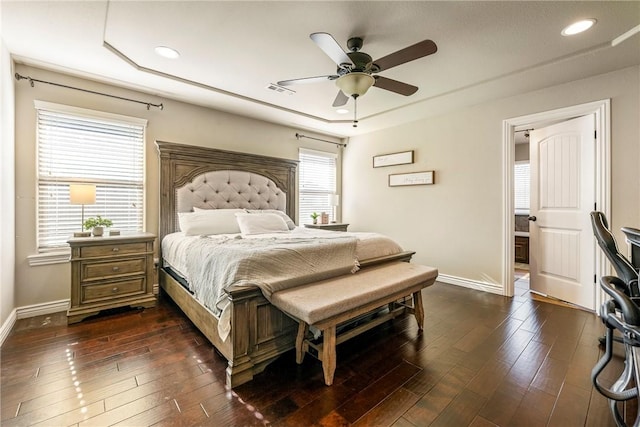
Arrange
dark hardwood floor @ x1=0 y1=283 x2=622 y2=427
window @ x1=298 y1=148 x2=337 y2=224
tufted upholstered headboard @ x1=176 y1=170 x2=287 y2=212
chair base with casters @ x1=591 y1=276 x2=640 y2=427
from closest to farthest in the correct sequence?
chair base with casters @ x1=591 y1=276 x2=640 y2=427 < dark hardwood floor @ x1=0 y1=283 x2=622 y2=427 < tufted upholstered headboard @ x1=176 y1=170 x2=287 y2=212 < window @ x1=298 y1=148 x2=337 y2=224

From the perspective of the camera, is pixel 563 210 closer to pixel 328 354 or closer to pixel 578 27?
pixel 578 27

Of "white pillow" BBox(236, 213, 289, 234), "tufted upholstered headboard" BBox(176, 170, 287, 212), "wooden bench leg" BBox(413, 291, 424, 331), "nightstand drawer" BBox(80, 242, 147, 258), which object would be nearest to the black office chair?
"wooden bench leg" BBox(413, 291, 424, 331)

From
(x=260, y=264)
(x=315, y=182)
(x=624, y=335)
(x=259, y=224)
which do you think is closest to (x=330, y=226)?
(x=315, y=182)

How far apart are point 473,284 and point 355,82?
127 inches

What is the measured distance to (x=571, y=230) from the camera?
10.6 feet

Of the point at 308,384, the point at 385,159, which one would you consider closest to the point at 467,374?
the point at 308,384

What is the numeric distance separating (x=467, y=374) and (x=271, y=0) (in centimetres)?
291

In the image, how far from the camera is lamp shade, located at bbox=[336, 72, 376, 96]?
2.17 metres

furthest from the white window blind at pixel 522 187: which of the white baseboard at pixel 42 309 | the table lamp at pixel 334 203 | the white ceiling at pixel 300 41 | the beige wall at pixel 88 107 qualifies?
the white baseboard at pixel 42 309

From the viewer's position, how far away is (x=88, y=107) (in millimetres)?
3037

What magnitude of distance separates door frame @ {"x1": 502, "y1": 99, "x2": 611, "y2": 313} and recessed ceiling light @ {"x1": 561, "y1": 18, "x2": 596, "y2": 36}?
1.17 m

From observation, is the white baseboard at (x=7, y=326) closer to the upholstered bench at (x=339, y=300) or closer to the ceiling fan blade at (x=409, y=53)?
the upholstered bench at (x=339, y=300)

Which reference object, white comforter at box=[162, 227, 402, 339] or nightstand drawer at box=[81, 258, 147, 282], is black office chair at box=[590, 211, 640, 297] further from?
nightstand drawer at box=[81, 258, 147, 282]

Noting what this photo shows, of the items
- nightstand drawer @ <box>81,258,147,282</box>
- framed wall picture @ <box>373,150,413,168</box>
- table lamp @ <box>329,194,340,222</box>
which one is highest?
framed wall picture @ <box>373,150,413,168</box>
